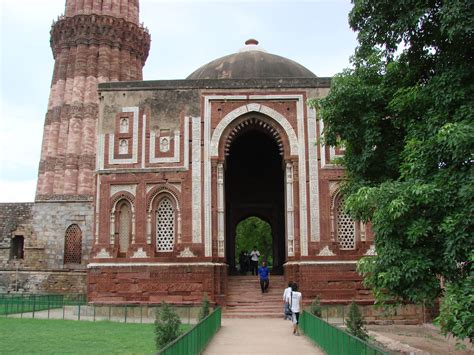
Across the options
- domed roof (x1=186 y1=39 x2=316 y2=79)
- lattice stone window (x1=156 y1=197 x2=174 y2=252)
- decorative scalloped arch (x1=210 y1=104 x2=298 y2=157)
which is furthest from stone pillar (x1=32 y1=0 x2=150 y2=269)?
decorative scalloped arch (x1=210 y1=104 x2=298 y2=157)

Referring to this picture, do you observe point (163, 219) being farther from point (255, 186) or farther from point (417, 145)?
point (417, 145)

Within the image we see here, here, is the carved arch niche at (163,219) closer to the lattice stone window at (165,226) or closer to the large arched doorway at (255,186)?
the lattice stone window at (165,226)

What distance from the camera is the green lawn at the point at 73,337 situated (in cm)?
1124

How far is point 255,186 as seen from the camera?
26.2 metres

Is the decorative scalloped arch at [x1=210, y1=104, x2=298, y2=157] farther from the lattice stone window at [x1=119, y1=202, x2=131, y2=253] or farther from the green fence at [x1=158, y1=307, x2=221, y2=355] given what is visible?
the green fence at [x1=158, y1=307, x2=221, y2=355]

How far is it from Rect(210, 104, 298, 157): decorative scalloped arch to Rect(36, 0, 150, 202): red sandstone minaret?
11.8 m

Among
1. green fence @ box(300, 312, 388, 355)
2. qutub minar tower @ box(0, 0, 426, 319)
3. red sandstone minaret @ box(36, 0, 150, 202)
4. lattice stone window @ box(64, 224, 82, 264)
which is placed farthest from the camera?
red sandstone minaret @ box(36, 0, 150, 202)

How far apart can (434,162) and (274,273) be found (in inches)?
672

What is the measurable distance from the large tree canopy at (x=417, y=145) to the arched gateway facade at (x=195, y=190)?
27.1 ft

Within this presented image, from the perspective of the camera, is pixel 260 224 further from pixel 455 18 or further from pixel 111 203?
pixel 455 18

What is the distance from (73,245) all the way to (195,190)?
12276 millimetres

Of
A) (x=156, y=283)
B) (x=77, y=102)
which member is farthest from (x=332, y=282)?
(x=77, y=102)

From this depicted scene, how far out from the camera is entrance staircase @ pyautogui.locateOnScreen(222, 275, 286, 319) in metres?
18.4

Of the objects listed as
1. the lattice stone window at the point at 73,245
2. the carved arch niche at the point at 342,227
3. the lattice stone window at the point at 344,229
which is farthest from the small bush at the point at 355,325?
the lattice stone window at the point at 73,245
